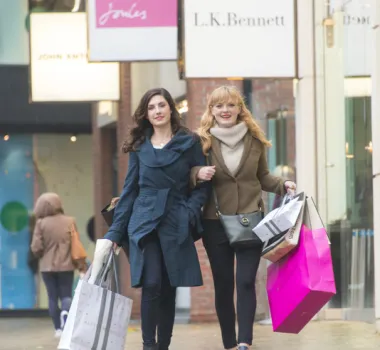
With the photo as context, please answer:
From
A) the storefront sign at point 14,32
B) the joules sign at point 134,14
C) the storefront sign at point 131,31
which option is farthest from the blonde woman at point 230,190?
the storefront sign at point 14,32

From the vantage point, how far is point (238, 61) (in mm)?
11641

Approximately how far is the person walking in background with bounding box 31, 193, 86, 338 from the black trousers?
18.6ft

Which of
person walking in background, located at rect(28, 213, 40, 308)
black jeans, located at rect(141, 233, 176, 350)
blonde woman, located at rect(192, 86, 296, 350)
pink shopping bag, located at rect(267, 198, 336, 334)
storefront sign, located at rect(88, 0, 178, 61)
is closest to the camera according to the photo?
pink shopping bag, located at rect(267, 198, 336, 334)

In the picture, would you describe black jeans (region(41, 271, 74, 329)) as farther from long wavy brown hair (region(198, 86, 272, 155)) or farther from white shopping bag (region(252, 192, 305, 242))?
white shopping bag (region(252, 192, 305, 242))

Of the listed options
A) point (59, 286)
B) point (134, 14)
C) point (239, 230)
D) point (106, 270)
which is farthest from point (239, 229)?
point (59, 286)

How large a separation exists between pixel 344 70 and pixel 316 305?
5058 millimetres

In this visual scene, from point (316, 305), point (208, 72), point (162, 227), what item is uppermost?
point (208, 72)

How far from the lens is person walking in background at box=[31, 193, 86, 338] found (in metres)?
13.6

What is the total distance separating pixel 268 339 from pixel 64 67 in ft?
17.6

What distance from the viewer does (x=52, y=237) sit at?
542 inches

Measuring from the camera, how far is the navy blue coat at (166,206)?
7807 millimetres

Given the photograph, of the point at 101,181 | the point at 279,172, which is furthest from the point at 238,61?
the point at 101,181

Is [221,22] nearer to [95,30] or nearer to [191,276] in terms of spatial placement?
[95,30]

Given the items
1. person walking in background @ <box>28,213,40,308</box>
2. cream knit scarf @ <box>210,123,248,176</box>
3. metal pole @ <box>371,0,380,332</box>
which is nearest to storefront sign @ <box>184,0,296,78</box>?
metal pole @ <box>371,0,380,332</box>
